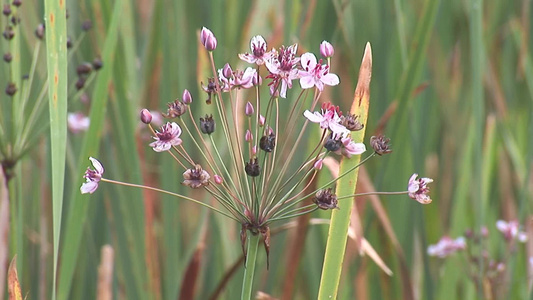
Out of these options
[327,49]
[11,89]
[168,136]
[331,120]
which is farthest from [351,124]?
[11,89]

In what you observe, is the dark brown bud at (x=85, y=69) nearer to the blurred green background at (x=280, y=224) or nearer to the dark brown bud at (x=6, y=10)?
the blurred green background at (x=280, y=224)

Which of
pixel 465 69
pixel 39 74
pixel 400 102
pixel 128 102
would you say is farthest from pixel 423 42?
pixel 465 69

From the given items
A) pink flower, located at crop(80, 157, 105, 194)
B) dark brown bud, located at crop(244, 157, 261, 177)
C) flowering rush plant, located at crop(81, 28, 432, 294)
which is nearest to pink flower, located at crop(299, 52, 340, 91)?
flowering rush plant, located at crop(81, 28, 432, 294)

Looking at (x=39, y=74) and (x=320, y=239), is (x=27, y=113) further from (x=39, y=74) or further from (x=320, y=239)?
(x=320, y=239)

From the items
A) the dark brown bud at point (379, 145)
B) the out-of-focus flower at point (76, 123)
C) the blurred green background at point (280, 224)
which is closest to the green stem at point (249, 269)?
the dark brown bud at point (379, 145)

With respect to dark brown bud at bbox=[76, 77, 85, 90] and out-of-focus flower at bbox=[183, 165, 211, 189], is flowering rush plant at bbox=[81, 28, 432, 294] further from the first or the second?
dark brown bud at bbox=[76, 77, 85, 90]

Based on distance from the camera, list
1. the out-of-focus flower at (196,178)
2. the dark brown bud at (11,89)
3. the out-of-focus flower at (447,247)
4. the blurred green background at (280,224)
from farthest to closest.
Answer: the out-of-focus flower at (447,247), the blurred green background at (280,224), the dark brown bud at (11,89), the out-of-focus flower at (196,178)

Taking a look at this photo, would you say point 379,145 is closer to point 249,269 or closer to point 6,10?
point 249,269
